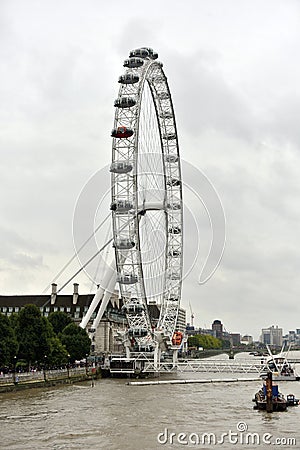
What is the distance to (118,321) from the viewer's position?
84625mm

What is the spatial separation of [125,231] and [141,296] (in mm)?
5507

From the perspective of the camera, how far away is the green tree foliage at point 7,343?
129ft

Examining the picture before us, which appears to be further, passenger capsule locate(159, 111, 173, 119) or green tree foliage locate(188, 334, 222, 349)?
green tree foliage locate(188, 334, 222, 349)

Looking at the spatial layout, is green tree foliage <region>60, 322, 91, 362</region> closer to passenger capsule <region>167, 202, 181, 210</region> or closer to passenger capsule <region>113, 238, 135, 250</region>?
passenger capsule <region>113, 238, 135, 250</region>

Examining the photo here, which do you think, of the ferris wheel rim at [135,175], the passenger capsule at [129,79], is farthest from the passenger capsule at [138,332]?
the passenger capsule at [129,79]

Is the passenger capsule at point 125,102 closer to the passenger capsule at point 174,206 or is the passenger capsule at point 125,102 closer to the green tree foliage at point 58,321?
the passenger capsule at point 174,206

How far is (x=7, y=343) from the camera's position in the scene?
39.8 metres

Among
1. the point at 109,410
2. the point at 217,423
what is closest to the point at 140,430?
the point at 217,423

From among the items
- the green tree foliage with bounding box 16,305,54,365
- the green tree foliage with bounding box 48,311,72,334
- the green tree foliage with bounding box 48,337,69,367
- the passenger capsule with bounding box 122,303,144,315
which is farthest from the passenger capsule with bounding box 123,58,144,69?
the green tree foliage with bounding box 48,311,72,334

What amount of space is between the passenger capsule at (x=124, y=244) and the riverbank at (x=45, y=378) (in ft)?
32.3

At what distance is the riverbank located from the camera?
38688mm

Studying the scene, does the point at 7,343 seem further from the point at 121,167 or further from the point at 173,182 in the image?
the point at 173,182

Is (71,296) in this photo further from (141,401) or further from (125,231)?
(141,401)

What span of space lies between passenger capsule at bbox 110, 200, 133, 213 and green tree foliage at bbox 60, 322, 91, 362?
11031mm
